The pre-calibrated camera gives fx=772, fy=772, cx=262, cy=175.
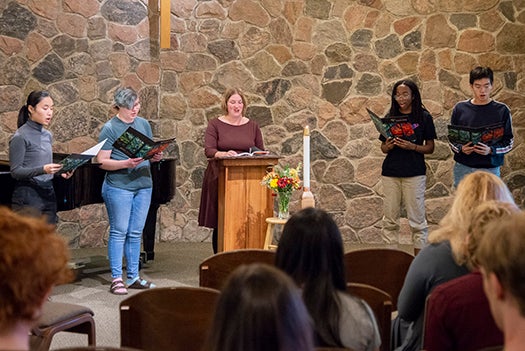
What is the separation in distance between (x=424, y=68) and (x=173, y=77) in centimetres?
251

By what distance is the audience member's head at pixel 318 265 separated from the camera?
2297 millimetres

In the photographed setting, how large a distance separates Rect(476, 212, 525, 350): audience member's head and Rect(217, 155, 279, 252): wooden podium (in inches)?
147

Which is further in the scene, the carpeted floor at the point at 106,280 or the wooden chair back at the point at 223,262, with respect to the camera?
the carpeted floor at the point at 106,280

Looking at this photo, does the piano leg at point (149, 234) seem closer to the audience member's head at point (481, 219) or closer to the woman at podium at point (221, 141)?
the woman at podium at point (221, 141)

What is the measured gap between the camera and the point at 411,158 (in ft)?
18.9

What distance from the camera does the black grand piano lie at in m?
5.07

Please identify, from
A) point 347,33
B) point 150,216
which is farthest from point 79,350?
point 347,33

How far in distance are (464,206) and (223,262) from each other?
1065 mm

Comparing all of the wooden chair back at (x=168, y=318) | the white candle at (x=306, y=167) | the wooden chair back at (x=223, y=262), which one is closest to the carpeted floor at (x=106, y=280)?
the wooden chair back at (x=223, y=262)

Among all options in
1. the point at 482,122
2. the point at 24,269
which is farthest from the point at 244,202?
the point at 24,269

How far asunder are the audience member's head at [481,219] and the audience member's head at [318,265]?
0.50 meters

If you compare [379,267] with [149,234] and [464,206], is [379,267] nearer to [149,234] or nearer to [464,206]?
[464,206]

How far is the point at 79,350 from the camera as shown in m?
1.86

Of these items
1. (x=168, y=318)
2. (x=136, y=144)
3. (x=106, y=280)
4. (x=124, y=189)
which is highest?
(x=136, y=144)
